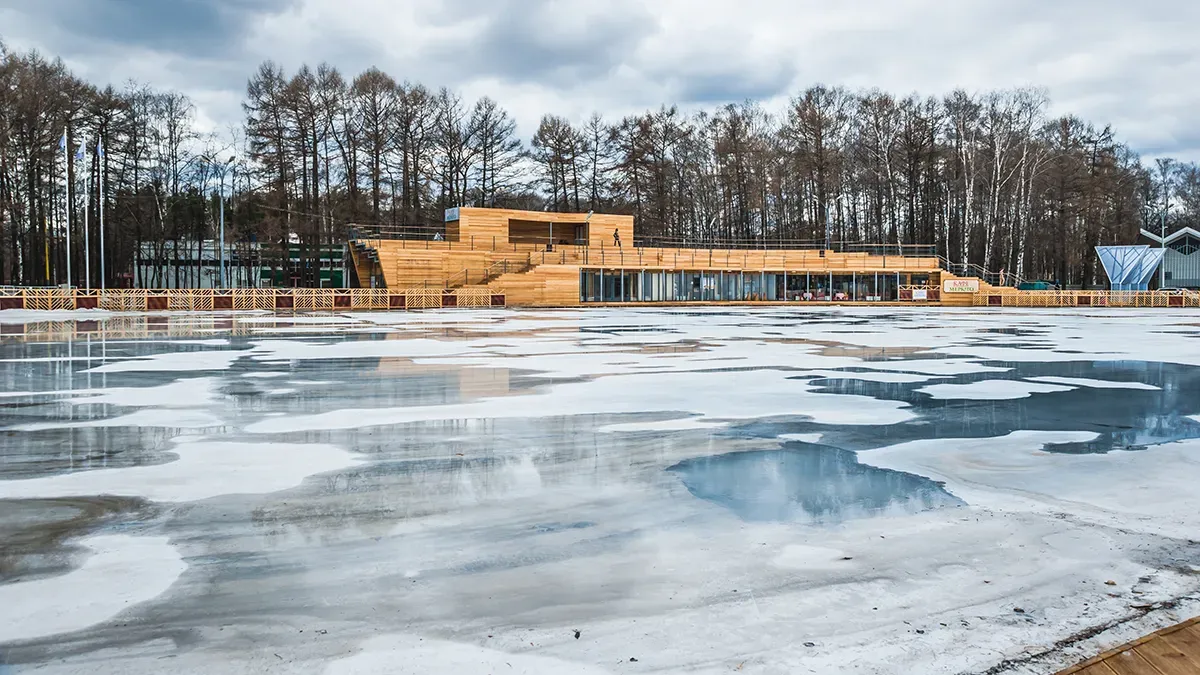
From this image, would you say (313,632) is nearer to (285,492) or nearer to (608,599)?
(608,599)

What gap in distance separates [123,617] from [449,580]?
4.83 ft

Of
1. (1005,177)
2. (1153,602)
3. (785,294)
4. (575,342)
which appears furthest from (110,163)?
(1153,602)

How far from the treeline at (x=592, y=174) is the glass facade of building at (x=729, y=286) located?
5141 mm

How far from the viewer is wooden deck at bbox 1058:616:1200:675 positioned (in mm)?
3439

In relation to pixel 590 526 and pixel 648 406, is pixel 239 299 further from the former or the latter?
pixel 590 526

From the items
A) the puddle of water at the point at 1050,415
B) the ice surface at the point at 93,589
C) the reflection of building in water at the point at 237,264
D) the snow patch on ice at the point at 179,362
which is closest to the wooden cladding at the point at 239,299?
the reflection of building in water at the point at 237,264

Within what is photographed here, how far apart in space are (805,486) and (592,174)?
67700 millimetres

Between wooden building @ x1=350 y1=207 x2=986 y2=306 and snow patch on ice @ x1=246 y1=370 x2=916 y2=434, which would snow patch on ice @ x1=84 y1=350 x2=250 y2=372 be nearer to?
snow patch on ice @ x1=246 y1=370 x2=916 y2=434

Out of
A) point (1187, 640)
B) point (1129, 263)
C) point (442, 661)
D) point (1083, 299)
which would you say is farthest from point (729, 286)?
point (442, 661)

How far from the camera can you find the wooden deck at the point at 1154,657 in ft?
11.3

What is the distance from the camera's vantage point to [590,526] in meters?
5.57

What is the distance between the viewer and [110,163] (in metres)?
61.9

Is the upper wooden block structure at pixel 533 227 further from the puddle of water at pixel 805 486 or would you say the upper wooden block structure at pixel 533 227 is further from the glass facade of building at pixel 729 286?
the puddle of water at pixel 805 486

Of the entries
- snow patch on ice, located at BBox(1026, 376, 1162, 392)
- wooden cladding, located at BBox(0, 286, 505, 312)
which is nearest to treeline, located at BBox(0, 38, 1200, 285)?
wooden cladding, located at BBox(0, 286, 505, 312)
